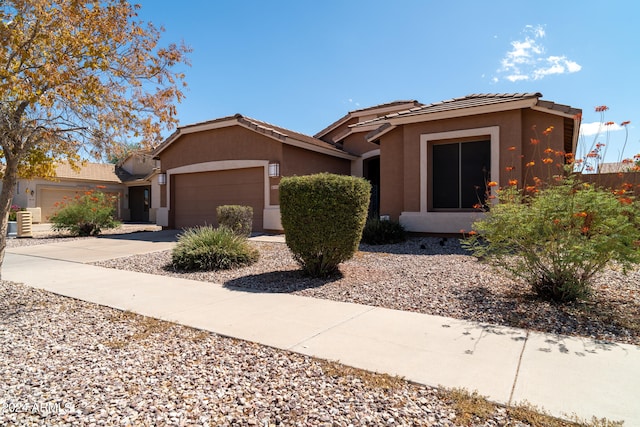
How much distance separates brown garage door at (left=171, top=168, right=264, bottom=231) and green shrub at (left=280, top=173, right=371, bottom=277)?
29.5 ft

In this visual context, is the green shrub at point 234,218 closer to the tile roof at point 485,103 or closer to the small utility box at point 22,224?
the tile roof at point 485,103

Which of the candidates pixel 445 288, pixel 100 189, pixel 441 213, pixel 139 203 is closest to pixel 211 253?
pixel 445 288

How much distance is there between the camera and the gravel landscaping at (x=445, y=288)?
4.88 m

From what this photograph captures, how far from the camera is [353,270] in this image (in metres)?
8.05

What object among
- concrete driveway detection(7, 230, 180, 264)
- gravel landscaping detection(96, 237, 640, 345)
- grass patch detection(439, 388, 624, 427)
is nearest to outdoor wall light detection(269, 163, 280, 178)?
concrete driveway detection(7, 230, 180, 264)

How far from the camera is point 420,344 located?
4219 millimetres

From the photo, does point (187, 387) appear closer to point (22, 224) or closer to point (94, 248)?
point (94, 248)

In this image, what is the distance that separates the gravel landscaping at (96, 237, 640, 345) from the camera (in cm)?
488

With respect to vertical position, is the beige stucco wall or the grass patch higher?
the beige stucco wall

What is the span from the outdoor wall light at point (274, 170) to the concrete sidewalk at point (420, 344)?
835 cm

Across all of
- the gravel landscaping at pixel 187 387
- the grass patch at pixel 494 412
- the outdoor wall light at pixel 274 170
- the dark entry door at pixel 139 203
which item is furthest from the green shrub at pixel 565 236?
the dark entry door at pixel 139 203

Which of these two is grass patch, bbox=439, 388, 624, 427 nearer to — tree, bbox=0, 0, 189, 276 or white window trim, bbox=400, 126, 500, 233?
tree, bbox=0, 0, 189, 276

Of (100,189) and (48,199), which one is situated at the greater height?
(100,189)

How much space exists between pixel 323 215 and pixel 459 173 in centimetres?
699
